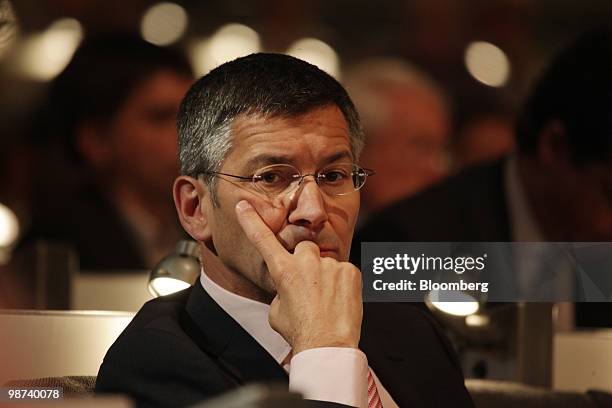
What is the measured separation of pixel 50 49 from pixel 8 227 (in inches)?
27.0

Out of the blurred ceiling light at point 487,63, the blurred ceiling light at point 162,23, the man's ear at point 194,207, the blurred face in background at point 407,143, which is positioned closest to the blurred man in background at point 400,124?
the blurred face in background at point 407,143

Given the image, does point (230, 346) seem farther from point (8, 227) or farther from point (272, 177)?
point (8, 227)

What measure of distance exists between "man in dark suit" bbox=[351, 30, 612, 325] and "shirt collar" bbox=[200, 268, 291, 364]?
45.0 inches

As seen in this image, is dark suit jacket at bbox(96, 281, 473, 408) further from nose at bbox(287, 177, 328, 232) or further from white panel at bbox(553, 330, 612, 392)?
white panel at bbox(553, 330, 612, 392)

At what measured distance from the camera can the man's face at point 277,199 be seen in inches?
91.4

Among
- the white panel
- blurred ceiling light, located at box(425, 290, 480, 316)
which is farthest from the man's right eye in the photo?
the white panel

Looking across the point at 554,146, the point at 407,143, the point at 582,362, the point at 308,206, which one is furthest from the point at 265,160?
the point at 407,143

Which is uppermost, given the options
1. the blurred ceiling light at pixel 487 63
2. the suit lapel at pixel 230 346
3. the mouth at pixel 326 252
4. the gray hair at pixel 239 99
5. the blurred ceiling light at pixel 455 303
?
the blurred ceiling light at pixel 487 63

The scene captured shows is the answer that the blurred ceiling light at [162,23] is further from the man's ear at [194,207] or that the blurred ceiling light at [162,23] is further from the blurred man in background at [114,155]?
the man's ear at [194,207]

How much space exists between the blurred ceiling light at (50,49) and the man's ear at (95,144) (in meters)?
0.24

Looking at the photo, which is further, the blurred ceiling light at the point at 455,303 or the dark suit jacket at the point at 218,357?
the blurred ceiling light at the point at 455,303

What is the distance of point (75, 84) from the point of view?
4668 mm

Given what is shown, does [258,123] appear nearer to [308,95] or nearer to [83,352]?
[308,95]

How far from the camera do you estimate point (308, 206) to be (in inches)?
91.0
